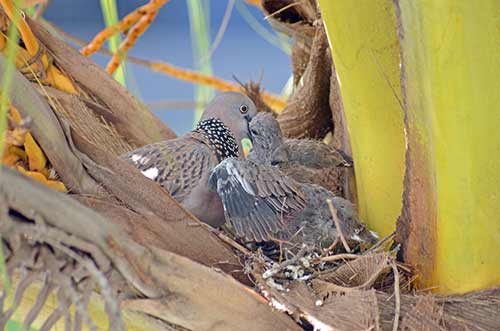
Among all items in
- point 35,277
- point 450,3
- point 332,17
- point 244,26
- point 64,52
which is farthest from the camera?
point 244,26

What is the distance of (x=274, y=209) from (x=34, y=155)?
2.08 ft

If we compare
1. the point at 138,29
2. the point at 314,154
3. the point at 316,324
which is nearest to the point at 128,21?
the point at 138,29

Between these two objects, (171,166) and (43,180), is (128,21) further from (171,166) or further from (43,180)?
(43,180)

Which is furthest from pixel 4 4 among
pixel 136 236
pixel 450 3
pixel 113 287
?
pixel 450 3

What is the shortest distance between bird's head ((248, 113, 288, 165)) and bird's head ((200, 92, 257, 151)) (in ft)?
0.19

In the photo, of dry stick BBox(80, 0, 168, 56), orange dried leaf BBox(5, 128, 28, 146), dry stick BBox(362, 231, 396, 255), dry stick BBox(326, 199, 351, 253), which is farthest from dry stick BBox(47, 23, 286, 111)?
orange dried leaf BBox(5, 128, 28, 146)

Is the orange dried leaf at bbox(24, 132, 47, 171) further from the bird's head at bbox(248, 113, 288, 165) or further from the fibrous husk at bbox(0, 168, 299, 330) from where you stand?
the bird's head at bbox(248, 113, 288, 165)

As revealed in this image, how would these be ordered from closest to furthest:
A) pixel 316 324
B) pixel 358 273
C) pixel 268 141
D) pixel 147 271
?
pixel 147 271, pixel 316 324, pixel 358 273, pixel 268 141

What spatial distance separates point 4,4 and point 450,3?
65 centimetres

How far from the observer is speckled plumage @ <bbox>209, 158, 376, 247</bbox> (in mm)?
1671

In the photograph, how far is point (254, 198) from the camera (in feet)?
5.56

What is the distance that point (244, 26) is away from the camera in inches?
141

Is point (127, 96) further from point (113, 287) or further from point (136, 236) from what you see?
point (113, 287)

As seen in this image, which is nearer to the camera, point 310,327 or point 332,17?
point 310,327
